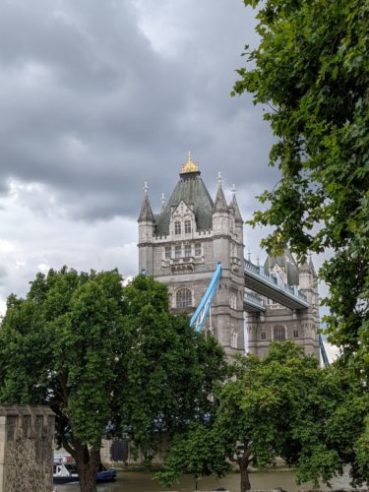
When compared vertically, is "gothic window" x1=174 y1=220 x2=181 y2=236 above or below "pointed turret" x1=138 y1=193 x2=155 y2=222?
below

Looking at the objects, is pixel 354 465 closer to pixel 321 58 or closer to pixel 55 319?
pixel 55 319

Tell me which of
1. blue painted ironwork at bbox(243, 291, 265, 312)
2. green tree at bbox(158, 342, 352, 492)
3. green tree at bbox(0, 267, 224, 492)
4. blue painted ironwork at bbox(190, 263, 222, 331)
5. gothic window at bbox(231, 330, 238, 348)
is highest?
blue painted ironwork at bbox(243, 291, 265, 312)

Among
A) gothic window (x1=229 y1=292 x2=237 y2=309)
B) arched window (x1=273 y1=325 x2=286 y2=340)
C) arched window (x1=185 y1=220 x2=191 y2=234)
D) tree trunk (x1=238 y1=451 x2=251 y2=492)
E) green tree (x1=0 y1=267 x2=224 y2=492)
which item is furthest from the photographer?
arched window (x1=273 y1=325 x2=286 y2=340)

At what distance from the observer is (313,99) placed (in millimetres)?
12016

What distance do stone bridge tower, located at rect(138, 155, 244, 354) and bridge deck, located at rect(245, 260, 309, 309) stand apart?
641cm

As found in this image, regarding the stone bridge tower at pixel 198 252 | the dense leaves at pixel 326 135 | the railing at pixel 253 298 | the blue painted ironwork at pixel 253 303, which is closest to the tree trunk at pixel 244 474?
the dense leaves at pixel 326 135

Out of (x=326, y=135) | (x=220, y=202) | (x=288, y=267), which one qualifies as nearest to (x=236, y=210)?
(x=220, y=202)

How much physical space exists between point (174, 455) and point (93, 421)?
13.1 ft

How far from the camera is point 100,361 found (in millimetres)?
31594

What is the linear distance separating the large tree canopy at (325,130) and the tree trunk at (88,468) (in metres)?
23.6

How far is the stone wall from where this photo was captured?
2380 cm

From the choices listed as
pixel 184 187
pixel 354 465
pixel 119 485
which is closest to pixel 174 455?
pixel 354 465

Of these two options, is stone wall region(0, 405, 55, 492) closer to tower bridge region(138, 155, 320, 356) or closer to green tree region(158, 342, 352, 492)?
green tree region(158, 342, 352, 492)

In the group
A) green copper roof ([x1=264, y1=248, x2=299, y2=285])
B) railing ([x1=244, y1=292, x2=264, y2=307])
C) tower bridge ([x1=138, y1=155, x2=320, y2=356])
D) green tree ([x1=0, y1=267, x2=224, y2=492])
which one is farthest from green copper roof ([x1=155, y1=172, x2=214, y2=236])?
green tree ([x1=0, y1=267, x2=224, y2=492])
